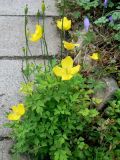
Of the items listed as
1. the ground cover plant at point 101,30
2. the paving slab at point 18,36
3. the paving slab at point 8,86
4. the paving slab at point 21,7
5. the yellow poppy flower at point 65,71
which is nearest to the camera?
the yellow poppy flower at point 65,71

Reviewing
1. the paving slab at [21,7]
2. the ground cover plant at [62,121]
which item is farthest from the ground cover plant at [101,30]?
the ground cover plant at [62,121]

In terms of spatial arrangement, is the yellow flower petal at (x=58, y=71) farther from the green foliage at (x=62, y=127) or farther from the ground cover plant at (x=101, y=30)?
the ground cover plant at (x=101, y=30)

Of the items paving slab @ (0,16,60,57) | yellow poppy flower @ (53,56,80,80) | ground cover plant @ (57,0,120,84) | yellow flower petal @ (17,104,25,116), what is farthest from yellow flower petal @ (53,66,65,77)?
paving slab @ (0,16,60,57)

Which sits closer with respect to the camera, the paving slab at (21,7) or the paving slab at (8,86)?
the paving slab at (8,86)

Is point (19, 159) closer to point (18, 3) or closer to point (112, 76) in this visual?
point (112, 76)

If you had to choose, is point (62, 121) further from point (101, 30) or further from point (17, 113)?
point (101, 30)

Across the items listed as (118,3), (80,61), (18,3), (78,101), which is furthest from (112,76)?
(18,3)
